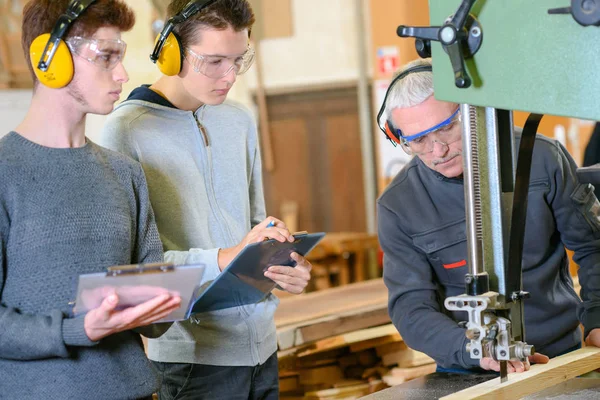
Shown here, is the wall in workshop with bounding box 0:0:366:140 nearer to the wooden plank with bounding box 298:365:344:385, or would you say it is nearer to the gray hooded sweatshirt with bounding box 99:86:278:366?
the wooden plank with bounding box 298:365:344:385

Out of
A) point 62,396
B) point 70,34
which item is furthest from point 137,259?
point 70,34

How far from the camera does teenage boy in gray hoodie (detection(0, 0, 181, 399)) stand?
1653 mm

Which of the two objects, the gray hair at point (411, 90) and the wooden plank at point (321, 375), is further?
the wooden plank at point (321, 375)

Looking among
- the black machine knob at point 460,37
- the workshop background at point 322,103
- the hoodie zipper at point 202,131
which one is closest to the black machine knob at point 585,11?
the black machine knob at point 460,37

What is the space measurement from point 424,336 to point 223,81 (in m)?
0.86

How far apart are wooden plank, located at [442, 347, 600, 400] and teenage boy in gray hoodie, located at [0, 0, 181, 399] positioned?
664mm

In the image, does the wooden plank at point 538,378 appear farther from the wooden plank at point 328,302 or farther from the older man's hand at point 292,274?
the wooden plank at point 328,302

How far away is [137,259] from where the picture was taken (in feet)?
6.46

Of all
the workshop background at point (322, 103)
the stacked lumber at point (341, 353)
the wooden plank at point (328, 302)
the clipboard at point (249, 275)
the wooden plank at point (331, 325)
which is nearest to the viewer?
the clipboard at point (249, 275)

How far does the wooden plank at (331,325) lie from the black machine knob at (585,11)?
2216 millimetres

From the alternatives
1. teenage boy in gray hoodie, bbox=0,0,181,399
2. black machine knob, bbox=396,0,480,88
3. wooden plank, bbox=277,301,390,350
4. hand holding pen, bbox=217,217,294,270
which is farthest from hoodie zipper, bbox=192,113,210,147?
wooden plank, bbox=277,301,390,350

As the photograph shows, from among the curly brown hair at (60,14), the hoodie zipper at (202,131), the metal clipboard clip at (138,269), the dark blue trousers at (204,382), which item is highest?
the curly brown hair at (60,14)

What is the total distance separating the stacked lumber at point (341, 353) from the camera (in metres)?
A: 3.58

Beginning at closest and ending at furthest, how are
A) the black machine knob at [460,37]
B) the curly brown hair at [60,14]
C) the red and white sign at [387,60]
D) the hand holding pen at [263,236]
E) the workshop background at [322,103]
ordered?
the black machine knob at [460,37]
the curly brown hair at [60,14]
the hand holding pen at [263,236]
the workshop background at [322,103]
the red and white sign at [387,60]
